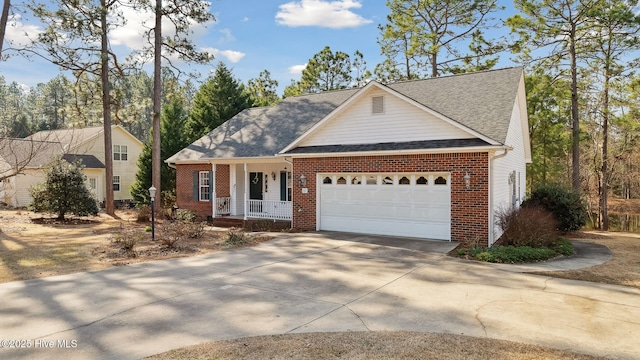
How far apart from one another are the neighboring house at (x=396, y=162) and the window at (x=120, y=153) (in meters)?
15.6

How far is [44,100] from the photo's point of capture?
2712 inches

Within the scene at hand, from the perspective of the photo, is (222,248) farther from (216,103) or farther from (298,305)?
(216,103)

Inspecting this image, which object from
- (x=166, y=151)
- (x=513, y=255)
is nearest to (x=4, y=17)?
(x=166, y=151)

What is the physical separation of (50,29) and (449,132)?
1922 cm

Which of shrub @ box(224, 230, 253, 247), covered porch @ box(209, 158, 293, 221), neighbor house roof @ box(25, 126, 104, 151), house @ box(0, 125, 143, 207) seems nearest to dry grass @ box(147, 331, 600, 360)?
shrub @ box(224, 230, 253, 247)

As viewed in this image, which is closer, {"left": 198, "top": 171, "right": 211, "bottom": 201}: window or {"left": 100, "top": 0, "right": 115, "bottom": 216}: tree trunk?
{"left": 198, "top": 171, "right": 211, "bottom": 201}: window

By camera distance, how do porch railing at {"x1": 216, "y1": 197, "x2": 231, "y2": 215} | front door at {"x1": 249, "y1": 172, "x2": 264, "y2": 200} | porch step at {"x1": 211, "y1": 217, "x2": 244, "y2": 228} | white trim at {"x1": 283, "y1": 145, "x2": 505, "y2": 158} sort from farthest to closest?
front door at {"x1": 249, "y1": 172, "x2": 264, "y2": 200}
porch railing at {"x1": 216, "y1": 197, "x2": 231, "y2": 215}
porch step at {"x1": 211, "y1": 217, "x2": 244, "y2": 228}
white trim at {"x1": 283, "y1": 145, "x2": 505, "y2": 158}

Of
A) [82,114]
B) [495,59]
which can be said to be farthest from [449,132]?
[82,114]

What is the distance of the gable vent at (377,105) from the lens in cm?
1359

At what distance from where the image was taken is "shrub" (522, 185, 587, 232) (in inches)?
640

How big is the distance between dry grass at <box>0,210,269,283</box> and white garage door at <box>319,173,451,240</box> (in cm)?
300

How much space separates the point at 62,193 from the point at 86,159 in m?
11.8

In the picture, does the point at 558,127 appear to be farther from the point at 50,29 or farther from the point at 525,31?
the point at 50,29

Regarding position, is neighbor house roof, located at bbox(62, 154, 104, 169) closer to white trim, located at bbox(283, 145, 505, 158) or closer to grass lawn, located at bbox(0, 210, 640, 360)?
grass lawn, located at bbox(0, 210, 640, 360)
